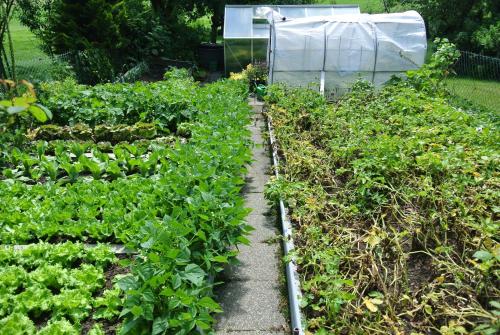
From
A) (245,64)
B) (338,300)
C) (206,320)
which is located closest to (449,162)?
(338,300)

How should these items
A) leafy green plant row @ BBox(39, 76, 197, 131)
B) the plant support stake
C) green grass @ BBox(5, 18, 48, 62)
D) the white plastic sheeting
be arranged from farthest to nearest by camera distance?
green grass @ BBox(5, 18, 48, 62) → the white plastic sheeting → leafy green plant row @ BBox(39, 76, 197, 131) → the plant support stake

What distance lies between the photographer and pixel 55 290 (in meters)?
3.24

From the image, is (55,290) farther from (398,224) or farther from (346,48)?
(346,48)

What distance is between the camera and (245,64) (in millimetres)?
14500

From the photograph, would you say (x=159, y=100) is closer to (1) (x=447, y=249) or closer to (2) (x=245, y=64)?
(1) (x=447, y=249)

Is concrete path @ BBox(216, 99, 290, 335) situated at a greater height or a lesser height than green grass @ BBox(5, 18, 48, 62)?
lesser

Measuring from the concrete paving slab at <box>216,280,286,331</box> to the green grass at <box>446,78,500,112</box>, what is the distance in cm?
976

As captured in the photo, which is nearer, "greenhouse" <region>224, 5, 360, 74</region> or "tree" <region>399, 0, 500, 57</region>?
"greenhouse" <region>224, 5, 360, 74</region>

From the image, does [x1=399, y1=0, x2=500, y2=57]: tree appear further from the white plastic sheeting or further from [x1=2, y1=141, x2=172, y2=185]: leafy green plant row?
[x1=2, y1=141, x2=172, y2=185]: leafy green plant row

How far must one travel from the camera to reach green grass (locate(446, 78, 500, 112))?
11767mm

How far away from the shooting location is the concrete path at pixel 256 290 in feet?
10.9

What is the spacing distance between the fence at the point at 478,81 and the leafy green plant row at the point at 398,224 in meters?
7.32

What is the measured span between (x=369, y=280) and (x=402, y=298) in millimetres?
313

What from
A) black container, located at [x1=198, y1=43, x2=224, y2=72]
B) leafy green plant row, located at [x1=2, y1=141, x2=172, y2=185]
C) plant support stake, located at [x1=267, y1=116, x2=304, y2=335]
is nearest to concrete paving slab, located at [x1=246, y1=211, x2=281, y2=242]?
plant support stake, located at [x1=267, y1=116, x2=304, y2=335]
